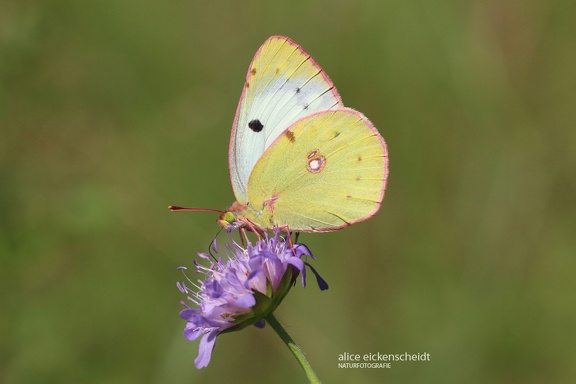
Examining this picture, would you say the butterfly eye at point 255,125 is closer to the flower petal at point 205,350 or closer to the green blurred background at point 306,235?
the flower petal at point 205,350

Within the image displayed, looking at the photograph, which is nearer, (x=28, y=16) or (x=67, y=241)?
(x=28, y=16)

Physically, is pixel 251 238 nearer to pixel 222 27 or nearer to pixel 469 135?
pixel 469 135

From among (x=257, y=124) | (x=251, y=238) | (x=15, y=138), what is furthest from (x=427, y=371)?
(x=15, y=138)


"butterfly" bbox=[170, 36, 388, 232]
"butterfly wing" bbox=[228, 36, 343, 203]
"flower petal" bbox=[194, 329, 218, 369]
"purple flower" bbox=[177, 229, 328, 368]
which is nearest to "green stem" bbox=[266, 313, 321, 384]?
"purple flower" bbox=[177, 229, 328, 368]

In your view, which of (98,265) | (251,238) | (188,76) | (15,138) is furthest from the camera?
(188,76)

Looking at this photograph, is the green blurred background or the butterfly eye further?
the green blurred background

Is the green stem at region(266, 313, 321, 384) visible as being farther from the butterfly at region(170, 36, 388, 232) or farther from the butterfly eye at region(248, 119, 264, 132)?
the butterfly eye at region(248, 119, 264, 132)

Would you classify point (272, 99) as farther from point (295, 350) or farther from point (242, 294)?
point (295, 350)

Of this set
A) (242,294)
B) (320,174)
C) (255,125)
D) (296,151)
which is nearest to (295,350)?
(242,294)
